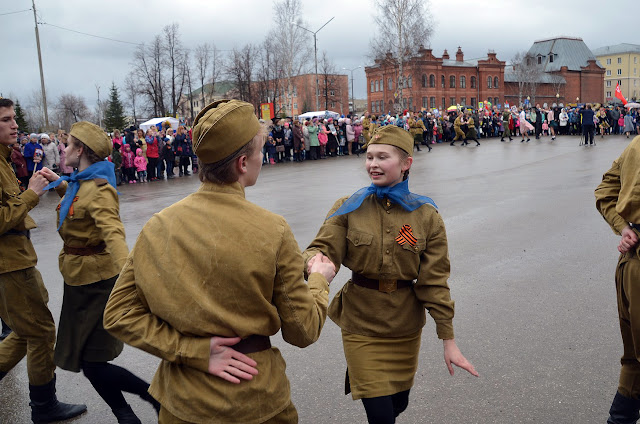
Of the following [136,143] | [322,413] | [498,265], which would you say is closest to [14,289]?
[322,413]

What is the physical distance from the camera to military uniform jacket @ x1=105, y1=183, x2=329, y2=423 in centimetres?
197

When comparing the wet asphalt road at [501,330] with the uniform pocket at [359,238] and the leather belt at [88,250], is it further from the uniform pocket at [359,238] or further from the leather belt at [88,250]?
the uniform pocket at [359,238]

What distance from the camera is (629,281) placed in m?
3.15

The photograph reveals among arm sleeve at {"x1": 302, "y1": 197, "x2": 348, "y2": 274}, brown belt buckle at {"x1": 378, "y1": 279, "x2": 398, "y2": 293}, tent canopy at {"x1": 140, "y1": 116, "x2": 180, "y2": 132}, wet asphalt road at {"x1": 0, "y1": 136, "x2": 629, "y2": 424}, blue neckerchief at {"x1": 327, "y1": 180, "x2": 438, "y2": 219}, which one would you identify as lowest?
wet asphalt road at {"x1": 0, "y1": 136, "x2": 629, "y2": 424}

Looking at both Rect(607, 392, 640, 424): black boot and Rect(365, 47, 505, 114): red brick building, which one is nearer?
Rect(607, 392, 640, 424): black boot

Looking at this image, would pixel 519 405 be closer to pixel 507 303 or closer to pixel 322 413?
pixel 322 413

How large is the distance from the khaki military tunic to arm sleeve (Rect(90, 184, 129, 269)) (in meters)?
2.78

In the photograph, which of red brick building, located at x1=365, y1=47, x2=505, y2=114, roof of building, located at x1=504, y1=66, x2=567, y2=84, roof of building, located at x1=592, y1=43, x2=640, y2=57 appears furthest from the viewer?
roof of building, located at x1=592, y1=43, x2=640, y2=57

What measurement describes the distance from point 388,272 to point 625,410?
1579 millimetres

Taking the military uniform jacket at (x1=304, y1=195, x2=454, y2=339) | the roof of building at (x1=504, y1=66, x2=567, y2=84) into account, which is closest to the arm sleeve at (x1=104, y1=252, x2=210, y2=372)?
the military uniform jacket at (x1=304, y1=195, x2=454, y2=339)

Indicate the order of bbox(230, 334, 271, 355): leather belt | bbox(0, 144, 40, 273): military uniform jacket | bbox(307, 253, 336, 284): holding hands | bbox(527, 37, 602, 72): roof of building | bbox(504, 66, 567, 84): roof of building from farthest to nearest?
1. bbox(527, 37, 602, 72): roof of building
2. bbox(504, 66, 567, 84): roof of building
3. bbox(0, 144, 40, 273): military uniform jacket
4. bbox(307, 253, 336, 284): holding hands
5. bbox(230, 334, 271, 355): leather belt

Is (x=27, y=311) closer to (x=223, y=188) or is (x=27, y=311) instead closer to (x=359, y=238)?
(x=359, y=238)

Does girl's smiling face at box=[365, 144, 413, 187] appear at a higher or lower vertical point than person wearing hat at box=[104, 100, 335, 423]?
higher

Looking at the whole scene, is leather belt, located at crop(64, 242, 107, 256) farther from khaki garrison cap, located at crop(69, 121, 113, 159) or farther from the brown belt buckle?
the brown belt buckle
